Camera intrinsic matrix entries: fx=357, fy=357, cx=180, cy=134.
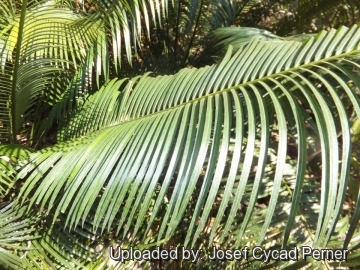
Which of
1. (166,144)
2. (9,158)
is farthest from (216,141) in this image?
(9,158)

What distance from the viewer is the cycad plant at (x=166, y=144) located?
0.67 metres

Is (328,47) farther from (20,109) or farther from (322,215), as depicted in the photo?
(20,109)

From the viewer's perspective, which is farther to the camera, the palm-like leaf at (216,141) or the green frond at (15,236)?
the green frond at (15,236)

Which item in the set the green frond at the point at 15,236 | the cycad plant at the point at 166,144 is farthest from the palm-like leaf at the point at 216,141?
the green frond at the point at 15,236

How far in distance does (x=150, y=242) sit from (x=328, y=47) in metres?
0.75

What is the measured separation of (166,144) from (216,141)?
122 millimetres

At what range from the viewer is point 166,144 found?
2.57 feet

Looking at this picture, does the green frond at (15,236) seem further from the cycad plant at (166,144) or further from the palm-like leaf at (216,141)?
the palm-like leaf at (216,141)

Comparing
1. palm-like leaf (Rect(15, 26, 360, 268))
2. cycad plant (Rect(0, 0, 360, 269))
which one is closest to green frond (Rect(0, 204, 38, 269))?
cycad plant (Rect(0, 0, 360, 269))

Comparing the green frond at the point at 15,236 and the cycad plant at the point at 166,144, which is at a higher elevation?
the cycad plant at the point at 166,144

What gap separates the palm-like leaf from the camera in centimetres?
63

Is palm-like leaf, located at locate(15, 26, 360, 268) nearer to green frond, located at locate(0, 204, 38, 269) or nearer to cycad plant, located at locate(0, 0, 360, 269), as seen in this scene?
cycad plant, located at locate(0, 0, 360, 269)

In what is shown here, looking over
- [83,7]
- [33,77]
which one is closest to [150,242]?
[33,77]

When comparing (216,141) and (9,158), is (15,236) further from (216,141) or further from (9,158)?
(216,141)
